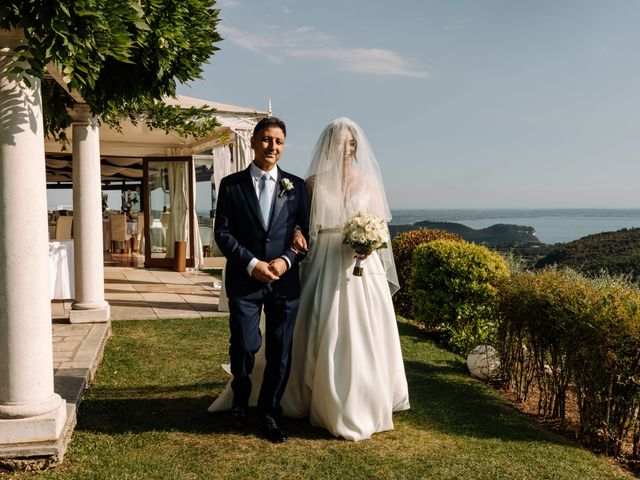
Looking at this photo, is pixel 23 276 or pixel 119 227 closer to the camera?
pixel 23 276

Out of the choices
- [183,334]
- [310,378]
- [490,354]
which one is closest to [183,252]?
[183,334]

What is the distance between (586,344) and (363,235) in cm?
184

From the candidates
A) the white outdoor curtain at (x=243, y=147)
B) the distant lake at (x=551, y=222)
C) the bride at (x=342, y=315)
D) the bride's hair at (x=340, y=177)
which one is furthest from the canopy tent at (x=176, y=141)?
the bride at (x=342, y=315)

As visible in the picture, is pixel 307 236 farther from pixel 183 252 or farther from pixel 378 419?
pixel 183 252

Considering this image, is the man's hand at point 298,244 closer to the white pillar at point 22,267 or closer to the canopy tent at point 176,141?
the white pillar at point 22,267

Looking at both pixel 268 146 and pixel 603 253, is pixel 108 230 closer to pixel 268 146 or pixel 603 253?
pixel 603 253

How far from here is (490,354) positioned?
20.4 feet

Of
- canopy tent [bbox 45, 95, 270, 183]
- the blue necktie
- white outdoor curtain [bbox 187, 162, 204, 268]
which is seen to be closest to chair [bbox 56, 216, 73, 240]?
canopy tent [bbox 45, 95, 270, 183]

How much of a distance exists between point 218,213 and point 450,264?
179 inches

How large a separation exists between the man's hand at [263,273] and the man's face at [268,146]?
0.70 metres

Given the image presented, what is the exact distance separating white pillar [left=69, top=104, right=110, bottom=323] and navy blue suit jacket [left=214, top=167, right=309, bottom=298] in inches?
134

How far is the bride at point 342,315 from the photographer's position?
4219mm

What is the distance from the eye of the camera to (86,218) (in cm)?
712

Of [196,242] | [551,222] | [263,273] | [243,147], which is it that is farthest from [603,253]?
[551,222]
